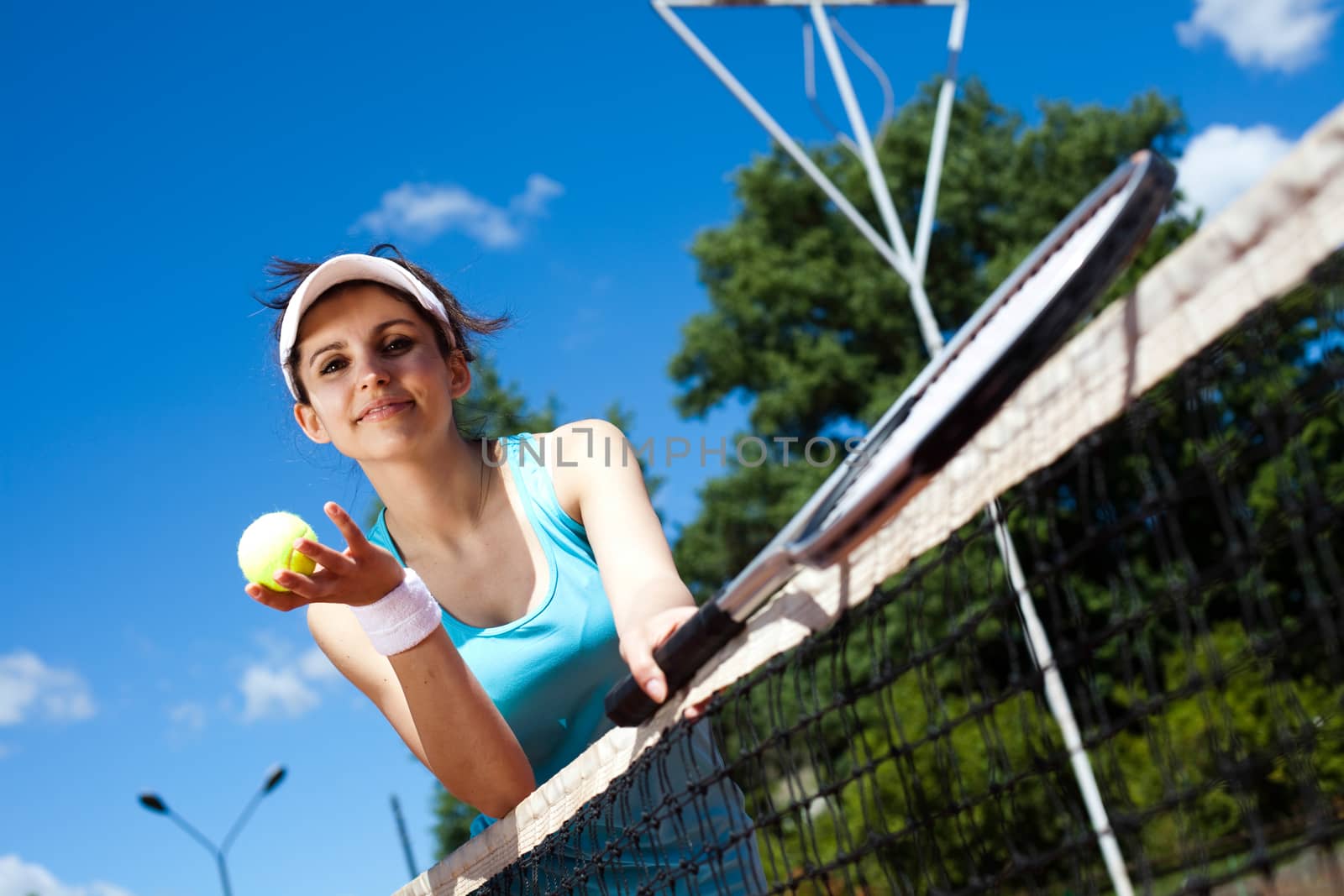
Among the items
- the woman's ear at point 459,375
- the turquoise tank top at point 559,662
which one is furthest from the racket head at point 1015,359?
the woman's ear at point 459,375

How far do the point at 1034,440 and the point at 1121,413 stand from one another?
0.12m

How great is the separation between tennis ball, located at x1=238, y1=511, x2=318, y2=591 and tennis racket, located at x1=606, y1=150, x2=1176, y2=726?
0.92m

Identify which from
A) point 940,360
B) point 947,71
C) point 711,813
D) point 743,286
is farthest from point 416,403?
point 743,286

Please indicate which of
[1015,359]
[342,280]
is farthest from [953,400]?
[342,280]

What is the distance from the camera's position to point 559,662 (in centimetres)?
258

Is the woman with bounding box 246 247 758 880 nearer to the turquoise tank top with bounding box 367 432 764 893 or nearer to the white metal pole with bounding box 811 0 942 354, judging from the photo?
the turquoise tank top with bounding box 367 432 764 893

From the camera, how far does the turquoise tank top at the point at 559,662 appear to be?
242 cm

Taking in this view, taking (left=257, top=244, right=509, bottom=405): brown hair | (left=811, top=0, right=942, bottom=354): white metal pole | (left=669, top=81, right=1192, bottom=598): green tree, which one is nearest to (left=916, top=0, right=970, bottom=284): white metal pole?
(left=811, top=0, right=942, bottom=354): white metal pole

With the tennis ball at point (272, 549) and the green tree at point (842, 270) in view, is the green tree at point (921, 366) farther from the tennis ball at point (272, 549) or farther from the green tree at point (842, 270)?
the tennis ball at point (272, 549)

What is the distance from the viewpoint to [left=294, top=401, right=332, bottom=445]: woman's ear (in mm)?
2986

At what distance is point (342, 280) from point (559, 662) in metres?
0.94

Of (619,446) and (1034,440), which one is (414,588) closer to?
(619,446)

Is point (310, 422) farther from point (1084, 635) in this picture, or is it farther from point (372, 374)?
point (1084, 635)

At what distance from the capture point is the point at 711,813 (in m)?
2.35
